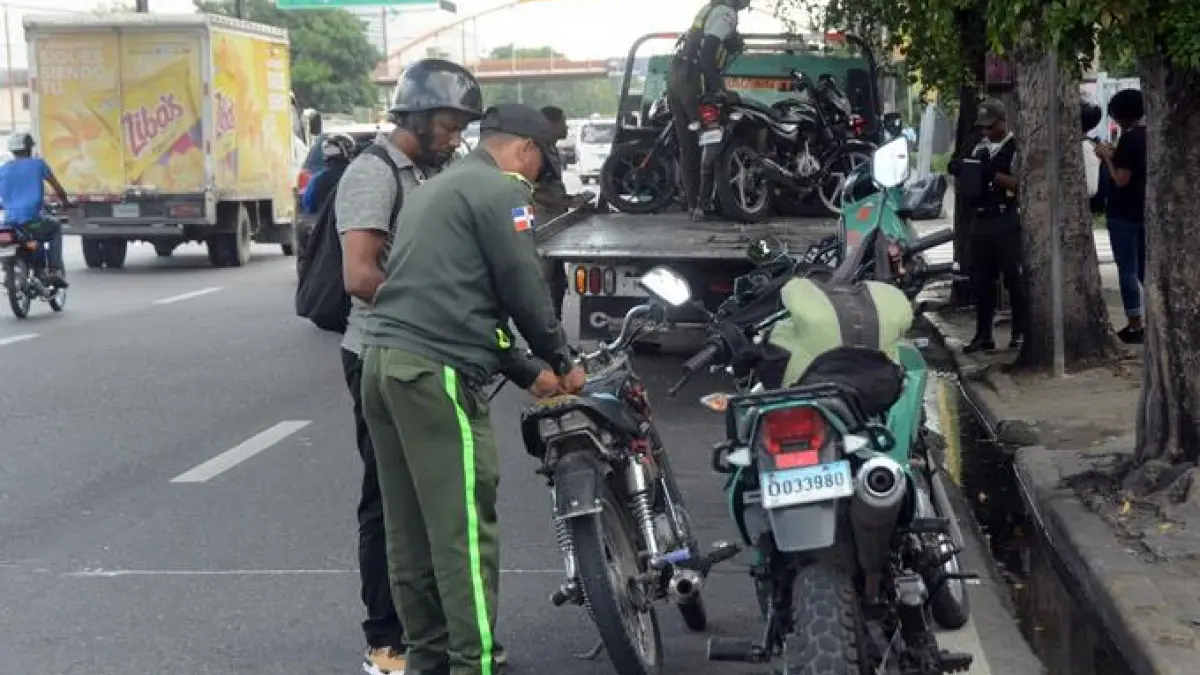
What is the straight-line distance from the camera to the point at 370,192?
573 cm

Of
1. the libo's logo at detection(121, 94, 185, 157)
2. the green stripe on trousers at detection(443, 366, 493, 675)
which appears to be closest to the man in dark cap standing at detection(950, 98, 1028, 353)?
the green stripe on trousers at detection(443, 366, 493, 675)

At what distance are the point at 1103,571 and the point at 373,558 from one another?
2.77 meters

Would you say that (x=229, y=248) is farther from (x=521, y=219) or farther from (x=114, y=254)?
(x=521, y=219)

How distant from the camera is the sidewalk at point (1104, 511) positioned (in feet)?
20.2

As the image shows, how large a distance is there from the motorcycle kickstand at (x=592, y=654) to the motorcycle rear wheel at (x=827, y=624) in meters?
1.38

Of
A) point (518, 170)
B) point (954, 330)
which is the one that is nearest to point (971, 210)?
point (954, 330)

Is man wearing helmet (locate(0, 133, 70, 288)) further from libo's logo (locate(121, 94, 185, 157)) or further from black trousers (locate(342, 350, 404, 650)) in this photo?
black trousers (locate(342, 350, 404, 650))

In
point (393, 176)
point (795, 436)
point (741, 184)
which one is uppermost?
point (393, 176)

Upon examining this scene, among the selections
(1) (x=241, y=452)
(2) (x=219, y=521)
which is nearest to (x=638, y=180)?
(1) (x=241, y=452)

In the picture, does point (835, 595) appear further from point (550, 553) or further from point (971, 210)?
point (971, 210)

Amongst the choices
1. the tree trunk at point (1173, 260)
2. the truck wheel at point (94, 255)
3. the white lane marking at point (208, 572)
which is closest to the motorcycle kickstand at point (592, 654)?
the white lane marking at point (208, 572)

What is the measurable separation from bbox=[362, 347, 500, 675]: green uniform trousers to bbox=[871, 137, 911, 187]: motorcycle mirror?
2.14 m

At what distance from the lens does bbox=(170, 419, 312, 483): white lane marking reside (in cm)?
958

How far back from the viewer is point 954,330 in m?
15.4
